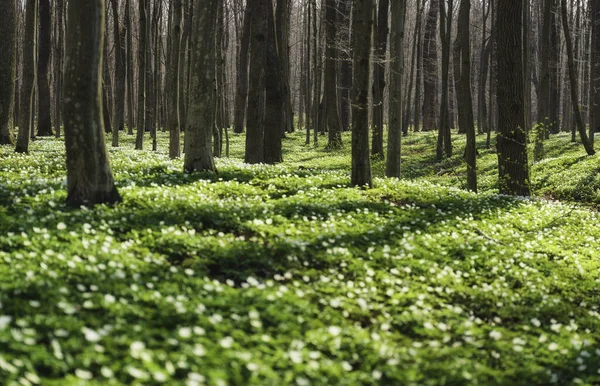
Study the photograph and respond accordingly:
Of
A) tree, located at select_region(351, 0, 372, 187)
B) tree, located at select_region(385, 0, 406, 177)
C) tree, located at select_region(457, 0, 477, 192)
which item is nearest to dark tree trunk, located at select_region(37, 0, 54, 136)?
tree, located at select_region(385, 0, 406, 177)

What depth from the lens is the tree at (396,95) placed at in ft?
65.6

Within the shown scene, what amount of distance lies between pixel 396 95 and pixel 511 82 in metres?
4.67

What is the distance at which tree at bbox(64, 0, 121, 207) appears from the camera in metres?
8.89

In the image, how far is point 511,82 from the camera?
1642 cm

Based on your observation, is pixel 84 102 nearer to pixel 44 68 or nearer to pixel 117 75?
pixel 44 68

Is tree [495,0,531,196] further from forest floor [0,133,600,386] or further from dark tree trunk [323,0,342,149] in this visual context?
dark tree trunk [323,0,342,149]

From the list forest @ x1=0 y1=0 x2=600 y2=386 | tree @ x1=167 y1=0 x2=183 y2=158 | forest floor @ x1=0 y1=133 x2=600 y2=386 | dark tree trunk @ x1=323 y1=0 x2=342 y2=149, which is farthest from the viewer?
dark tree trunk @ x1=323 y1=0 x2=342 y2=149

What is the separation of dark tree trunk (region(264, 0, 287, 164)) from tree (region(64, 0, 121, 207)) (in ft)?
42.4

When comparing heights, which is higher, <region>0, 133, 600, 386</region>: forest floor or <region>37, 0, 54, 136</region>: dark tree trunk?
<region>37, 0, 54, 136</region>: dark tree trunk

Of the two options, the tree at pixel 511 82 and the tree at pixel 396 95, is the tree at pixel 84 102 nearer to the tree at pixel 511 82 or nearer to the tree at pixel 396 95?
the tree at pixel 511 82

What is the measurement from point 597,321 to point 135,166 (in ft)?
38.9

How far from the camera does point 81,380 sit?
436cm

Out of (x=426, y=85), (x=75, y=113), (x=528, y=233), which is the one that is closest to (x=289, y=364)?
(x=75, y=113)

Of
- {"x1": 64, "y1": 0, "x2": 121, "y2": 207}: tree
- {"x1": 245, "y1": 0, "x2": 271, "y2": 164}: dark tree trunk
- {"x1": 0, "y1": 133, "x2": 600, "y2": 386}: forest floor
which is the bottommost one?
{"x1": 0, "y1": 133, "x2": 600, "y2": 386}: forest floor
